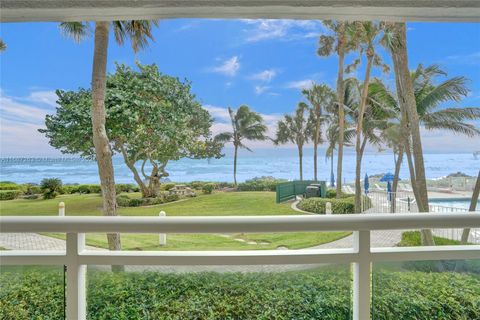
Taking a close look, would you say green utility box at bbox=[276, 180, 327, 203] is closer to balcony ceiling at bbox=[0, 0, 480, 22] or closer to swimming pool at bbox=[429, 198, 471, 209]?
swimming pool at bbox=[429, 198, 471, 209]

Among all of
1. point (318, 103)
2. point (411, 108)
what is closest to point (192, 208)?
point (411, 108)

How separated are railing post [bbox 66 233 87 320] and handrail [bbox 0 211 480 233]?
61mm

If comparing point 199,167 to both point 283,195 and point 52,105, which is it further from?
point 52,105

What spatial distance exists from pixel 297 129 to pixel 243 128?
1660 millimetres

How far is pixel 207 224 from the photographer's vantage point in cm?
98

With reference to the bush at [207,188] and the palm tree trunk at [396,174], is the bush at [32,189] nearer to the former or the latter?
the bush at [207,188]

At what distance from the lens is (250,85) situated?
6098mm

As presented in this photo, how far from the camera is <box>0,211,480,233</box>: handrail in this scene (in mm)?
975

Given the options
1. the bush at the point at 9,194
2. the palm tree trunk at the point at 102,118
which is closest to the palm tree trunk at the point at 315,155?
the palm tree trunk at the point at 102,118

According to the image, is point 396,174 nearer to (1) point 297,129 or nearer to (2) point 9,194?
(1) point 297,129

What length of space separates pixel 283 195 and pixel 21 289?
218 inches

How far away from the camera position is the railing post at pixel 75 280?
1022 millimetres

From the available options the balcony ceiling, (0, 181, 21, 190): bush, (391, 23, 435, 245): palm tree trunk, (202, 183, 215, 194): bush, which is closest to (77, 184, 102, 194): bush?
(0, 181, 21, 190): bush

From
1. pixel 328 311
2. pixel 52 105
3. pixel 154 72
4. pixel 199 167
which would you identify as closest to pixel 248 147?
pixel 199 167
